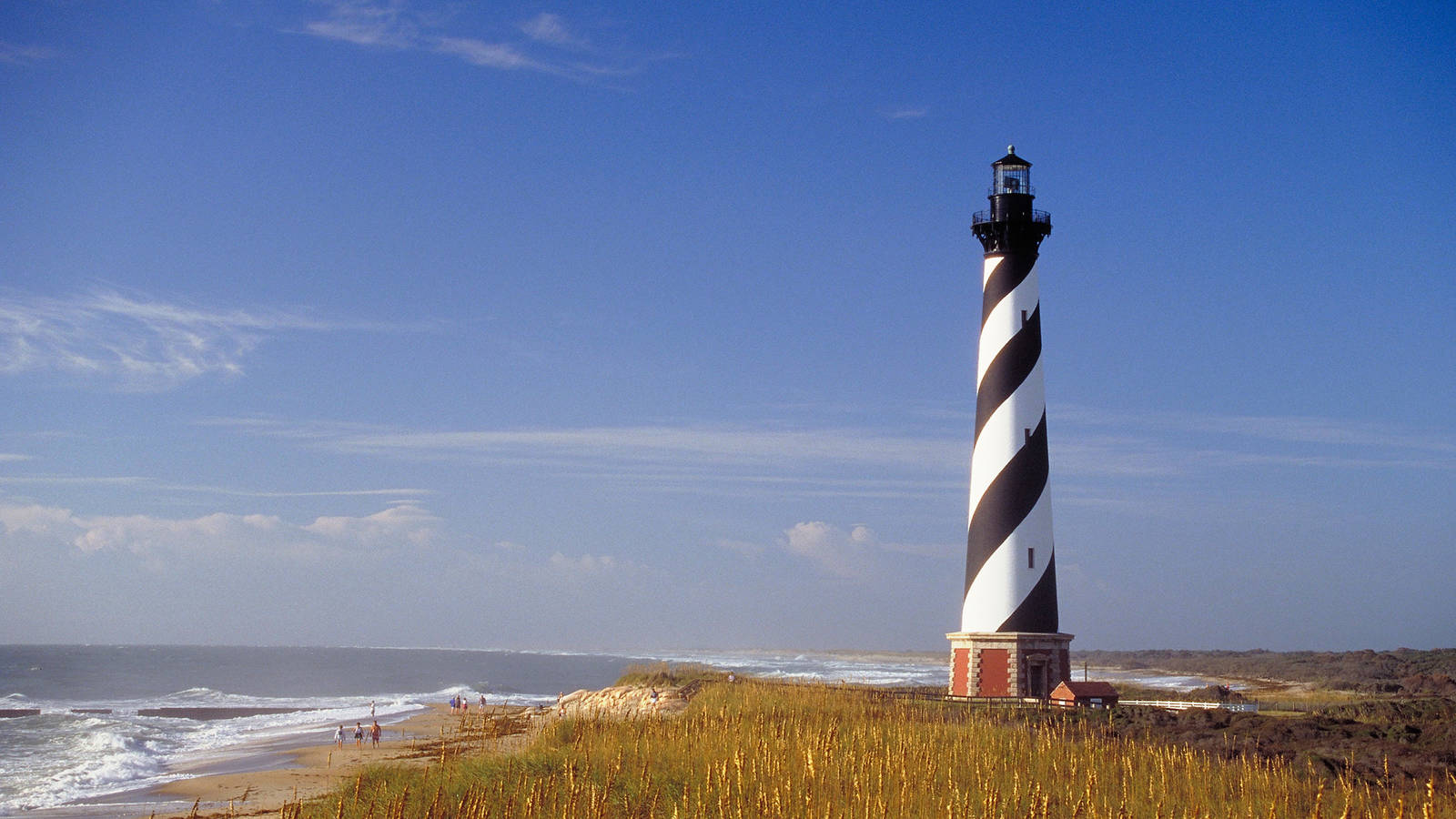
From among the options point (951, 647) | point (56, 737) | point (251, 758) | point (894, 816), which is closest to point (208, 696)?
point (56, 737)

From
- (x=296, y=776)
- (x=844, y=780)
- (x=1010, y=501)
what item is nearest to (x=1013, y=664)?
(x=1010, y=501)

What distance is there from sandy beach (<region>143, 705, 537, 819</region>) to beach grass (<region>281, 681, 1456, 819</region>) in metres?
3.35

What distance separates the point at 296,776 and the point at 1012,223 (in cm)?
1937

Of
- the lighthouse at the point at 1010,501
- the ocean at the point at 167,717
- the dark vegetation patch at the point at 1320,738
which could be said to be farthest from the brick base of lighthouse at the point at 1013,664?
the ocean at the point at 167,717

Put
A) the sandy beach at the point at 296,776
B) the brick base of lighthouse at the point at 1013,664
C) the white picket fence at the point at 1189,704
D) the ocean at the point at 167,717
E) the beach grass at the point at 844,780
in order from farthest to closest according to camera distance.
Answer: the ocean at the point at 167,717
the white picket fence at the point at 1189,704
the brick base of lighthouse at the point at 1013,664
the sandy beach at the point at 296,776
the beach grass at the point at 844,780

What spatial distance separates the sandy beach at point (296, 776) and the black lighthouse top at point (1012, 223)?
14.4 metres

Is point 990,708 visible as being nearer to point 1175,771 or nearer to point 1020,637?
point 1020,637

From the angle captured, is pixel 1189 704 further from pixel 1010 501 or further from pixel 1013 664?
pixel 1010 501

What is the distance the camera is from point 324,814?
9141mm

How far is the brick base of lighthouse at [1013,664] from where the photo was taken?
22.6 meters

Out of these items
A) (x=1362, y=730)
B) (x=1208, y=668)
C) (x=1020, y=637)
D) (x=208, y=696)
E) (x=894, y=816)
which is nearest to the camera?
(x=894, y=816)

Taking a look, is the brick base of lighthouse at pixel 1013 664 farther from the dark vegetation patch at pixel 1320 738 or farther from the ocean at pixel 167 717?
the ocean at pixel 167 717

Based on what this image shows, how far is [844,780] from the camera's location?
8391 millimetres

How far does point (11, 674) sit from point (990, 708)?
89.4 m
